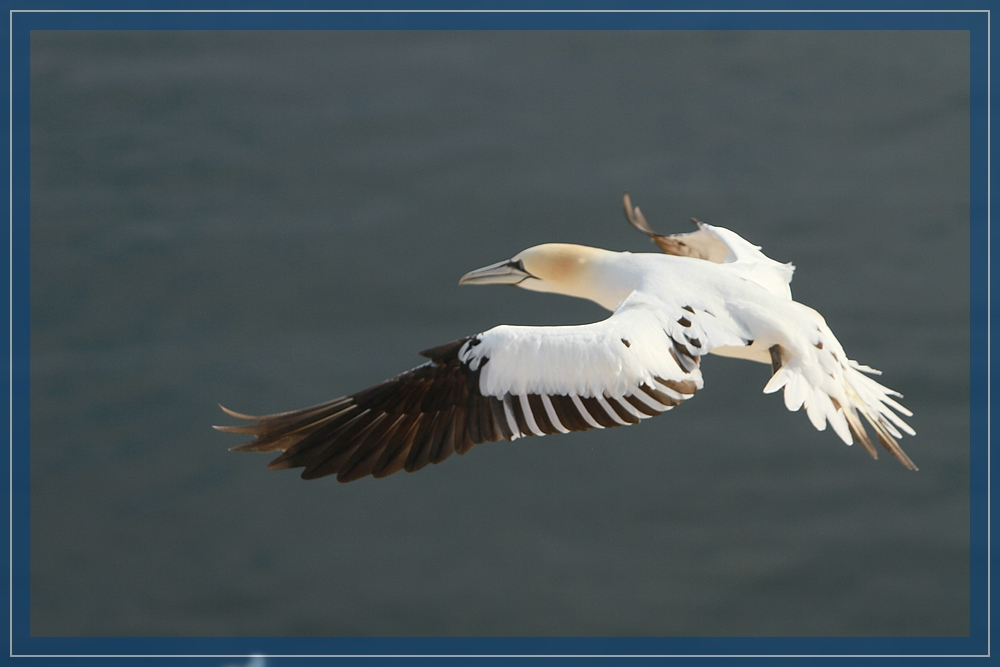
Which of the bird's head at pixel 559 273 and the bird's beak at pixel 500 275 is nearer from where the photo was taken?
the bird's head at pixel 559 273

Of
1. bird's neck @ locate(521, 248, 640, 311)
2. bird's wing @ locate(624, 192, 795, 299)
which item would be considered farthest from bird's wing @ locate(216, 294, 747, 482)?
bird's wing @ locate(624, 192, 795, 299)

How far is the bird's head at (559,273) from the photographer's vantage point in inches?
194

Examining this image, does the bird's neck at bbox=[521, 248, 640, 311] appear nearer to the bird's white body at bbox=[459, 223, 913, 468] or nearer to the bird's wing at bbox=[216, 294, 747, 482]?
the bird's white body at bbox=[459, 223, 913, 468]

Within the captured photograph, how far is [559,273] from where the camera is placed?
5191 millimetres

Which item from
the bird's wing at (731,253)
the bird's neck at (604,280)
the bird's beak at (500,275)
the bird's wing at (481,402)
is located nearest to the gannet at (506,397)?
the bird's wing at (481,402)

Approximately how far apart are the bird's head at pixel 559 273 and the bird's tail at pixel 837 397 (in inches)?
30.8

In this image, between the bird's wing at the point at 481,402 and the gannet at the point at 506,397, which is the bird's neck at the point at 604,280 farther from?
the bird's wing at the point at 481,402

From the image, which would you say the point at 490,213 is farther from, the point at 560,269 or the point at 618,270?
the point at 618,270

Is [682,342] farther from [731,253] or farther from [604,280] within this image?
[731,253]

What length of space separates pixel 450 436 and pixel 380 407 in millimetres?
243

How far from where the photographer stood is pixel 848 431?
412 centimetres

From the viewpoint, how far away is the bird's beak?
5414mm

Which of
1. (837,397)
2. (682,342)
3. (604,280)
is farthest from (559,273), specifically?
(837,397)

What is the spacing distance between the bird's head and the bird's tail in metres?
0.78
